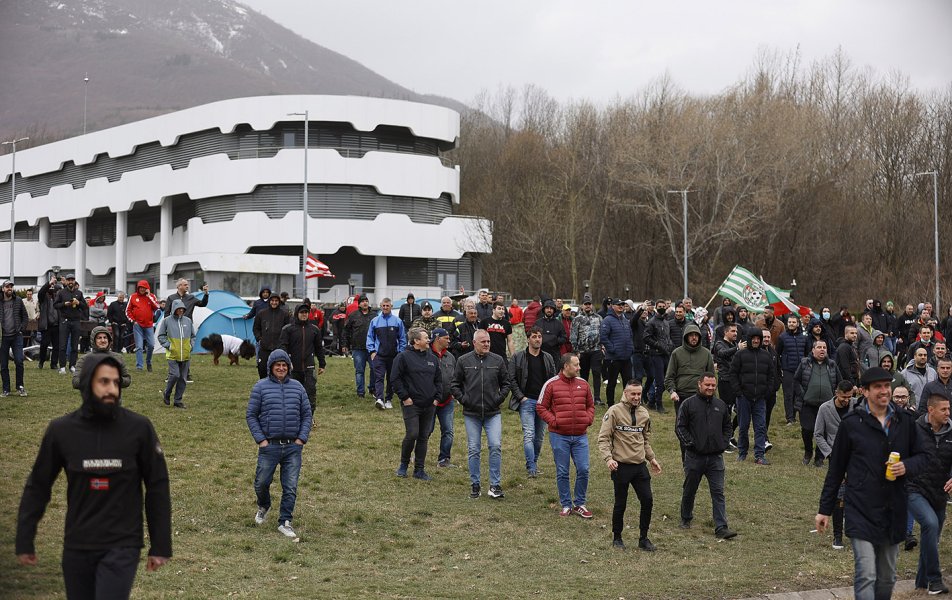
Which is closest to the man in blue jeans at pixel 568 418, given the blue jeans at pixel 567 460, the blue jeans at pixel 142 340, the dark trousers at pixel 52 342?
the blue jeans at pixel 567 460

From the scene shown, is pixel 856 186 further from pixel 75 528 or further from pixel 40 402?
pixel 75 528

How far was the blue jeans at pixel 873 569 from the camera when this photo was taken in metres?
7.79

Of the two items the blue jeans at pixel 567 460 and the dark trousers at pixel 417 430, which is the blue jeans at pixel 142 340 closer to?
the dark trousers at pixel 417 430

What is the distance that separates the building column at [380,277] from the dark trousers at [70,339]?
36184 mm

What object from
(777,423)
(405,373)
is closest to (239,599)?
(405,373)

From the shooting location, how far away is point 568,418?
12.3 meters

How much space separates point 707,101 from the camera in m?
60.3

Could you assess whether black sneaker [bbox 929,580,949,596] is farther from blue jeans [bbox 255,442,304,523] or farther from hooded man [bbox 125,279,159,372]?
hooded man [bbox 125,279,159,372]

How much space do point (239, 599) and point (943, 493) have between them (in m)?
6.07

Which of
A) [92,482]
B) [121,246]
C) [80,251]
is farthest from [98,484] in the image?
[80,251]

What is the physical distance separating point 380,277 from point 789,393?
41502mm

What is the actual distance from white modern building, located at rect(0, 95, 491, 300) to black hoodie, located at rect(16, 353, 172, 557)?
150 ft

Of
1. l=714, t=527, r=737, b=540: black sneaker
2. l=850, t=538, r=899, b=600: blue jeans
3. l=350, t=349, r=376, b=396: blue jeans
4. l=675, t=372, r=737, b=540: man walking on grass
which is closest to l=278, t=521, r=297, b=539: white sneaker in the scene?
l=675, t=372, r=737, b=540: man walking on grass

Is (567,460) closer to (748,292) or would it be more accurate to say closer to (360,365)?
(360,365)
